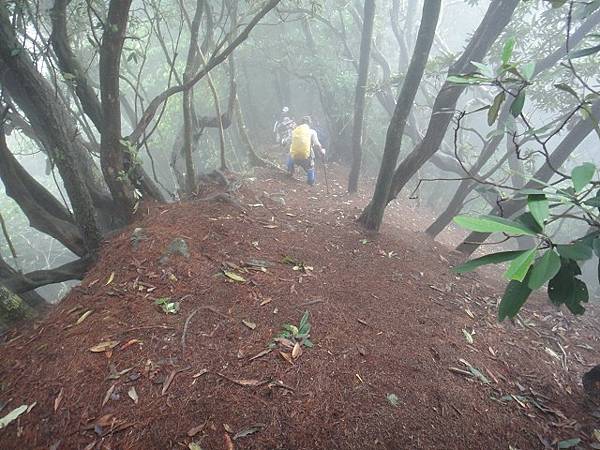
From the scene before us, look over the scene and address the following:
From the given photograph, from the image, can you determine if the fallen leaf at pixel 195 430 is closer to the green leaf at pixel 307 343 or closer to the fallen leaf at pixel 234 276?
the green leaf at pixel 307 343

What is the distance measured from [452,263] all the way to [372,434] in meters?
3.78

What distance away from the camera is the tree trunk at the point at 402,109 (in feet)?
14.1

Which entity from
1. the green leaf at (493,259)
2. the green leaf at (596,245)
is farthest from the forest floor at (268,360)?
the green leaf at (596,245)

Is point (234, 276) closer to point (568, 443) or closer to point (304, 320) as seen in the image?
point (304, 320)

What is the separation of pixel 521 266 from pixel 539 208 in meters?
0.37

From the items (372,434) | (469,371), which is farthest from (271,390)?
(469,371)

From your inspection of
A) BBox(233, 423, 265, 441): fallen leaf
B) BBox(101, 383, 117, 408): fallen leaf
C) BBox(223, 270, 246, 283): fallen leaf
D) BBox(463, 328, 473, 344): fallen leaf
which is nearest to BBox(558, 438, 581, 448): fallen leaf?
BBox(463, 328, 473, 344): fallen leaf

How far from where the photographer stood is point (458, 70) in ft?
15.0

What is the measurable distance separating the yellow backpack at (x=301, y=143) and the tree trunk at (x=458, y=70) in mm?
3541

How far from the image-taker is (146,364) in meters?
2.37

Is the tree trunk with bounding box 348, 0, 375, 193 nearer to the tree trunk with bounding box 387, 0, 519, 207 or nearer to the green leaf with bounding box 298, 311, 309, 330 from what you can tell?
the tree trunk with bounding box 387, 0, 519, 207

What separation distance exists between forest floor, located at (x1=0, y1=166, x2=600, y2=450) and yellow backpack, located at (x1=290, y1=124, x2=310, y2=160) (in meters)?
4.71

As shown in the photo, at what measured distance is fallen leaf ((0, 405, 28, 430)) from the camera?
80.2 inches

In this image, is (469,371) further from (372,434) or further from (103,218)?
(103,218)
